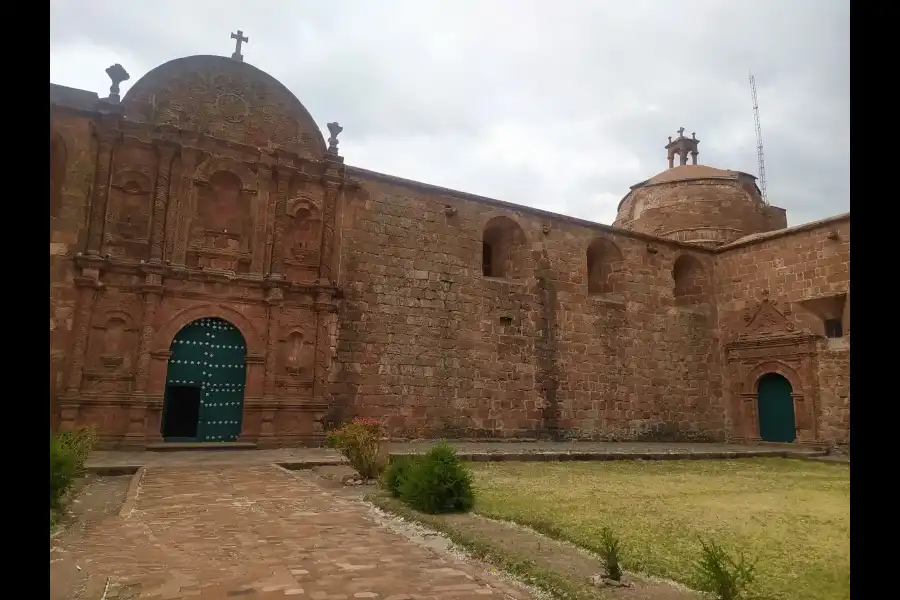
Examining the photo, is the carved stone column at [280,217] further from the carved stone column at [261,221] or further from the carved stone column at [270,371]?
the carved stone column at [270,371]

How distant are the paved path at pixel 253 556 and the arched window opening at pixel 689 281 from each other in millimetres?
14495

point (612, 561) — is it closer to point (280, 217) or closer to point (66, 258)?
point (280, 217)

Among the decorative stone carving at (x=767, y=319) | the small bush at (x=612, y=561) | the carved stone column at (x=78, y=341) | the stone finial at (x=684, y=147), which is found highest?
the stone finial at (x=684, y=147)

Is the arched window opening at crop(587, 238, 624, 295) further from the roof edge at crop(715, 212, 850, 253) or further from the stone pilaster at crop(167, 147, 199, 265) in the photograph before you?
the stone pilaster at crop(167, 147, 199, 265)

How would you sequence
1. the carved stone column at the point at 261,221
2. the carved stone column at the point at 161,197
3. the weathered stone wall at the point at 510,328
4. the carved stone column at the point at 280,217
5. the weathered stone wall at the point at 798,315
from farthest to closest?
1. the weathered stone wall at the point at 798,315
2. the weathered stone wall at the point at 510,328
3. the carved stone column at the point at 280,217
4. the carved stone column at the point at 261,221
5. the carved stone column at the point at 161,197

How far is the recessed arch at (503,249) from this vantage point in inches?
576

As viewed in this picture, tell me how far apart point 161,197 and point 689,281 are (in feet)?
48.7

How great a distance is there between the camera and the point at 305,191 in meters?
12.1

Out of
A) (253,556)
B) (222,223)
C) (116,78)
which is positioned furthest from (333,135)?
(253,556)

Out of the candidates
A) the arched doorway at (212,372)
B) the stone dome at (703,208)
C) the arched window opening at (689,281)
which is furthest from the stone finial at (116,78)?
the stone dome at (703,208)

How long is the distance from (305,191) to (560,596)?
1053 centimetres

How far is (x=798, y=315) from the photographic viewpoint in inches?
589
